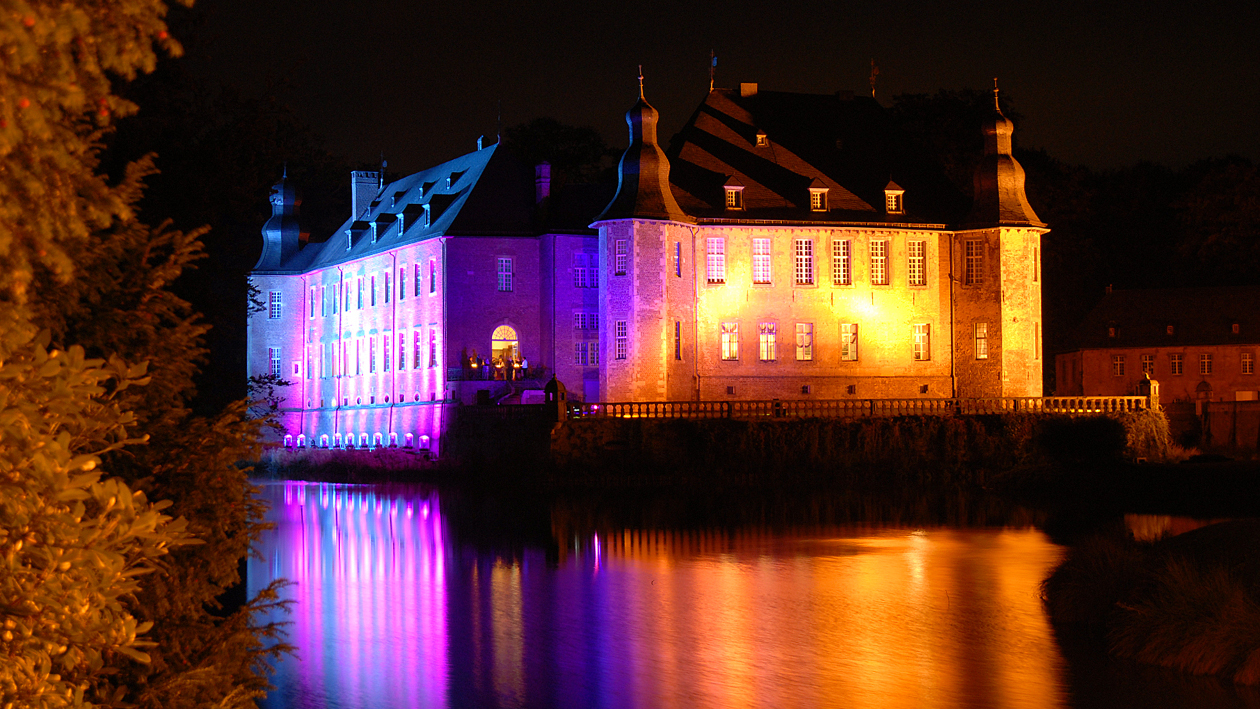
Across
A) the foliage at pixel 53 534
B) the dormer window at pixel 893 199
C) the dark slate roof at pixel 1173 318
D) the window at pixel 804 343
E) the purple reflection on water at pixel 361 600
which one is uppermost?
the dormer window at pixel 893 199

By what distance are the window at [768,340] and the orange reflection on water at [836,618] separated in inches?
751

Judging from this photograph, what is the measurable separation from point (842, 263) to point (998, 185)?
20.2 feet

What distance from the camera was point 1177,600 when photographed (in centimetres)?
1452

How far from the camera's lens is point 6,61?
4.75m

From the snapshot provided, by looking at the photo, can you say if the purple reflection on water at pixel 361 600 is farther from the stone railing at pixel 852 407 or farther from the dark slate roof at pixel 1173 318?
the dark slate roof at pixel 1173 318

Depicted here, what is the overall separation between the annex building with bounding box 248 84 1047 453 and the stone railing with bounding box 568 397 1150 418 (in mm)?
2662

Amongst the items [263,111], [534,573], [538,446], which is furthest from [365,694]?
[538,446]

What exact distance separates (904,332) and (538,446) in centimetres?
1542

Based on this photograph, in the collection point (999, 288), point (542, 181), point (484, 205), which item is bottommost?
point (999, 288)

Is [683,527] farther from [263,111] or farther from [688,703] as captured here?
[263,111]

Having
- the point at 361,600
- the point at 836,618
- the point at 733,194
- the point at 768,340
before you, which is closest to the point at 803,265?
the point at 768,340

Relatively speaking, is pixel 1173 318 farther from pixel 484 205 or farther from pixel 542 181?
pixel 484 205

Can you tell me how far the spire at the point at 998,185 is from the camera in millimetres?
49781

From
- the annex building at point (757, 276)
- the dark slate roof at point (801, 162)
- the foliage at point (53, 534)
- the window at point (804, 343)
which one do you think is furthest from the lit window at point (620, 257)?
the foliage at point (53, 534)
